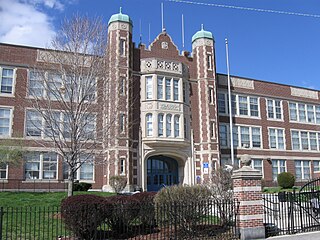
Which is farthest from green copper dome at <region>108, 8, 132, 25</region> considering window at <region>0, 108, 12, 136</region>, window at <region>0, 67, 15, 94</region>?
window at <region>0, 108, 12, 136</region>

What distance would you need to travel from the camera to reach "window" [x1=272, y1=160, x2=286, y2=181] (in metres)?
36.9

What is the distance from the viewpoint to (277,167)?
122 ft

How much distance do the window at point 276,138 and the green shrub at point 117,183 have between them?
63.0 ft

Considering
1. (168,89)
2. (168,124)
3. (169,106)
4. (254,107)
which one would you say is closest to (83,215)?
(168,124)

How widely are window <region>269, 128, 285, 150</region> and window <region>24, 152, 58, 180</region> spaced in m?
22.3

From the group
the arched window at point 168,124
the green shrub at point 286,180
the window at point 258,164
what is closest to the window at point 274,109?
the window at point 258,164

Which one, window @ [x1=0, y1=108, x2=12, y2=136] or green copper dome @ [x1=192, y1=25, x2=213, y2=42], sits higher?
green copper dome @ [x1=192, y1=25, x2=213, y2=42]

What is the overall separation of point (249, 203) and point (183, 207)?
2259 mm

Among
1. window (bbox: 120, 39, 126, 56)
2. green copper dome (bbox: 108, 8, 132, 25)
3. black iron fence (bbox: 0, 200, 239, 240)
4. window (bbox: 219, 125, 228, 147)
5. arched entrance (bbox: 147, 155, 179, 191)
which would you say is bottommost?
black iron fence (bbox: 0, 200, 239, 240)

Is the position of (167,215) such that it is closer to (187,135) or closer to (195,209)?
(195,209)

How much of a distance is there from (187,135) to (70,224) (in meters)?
20.4

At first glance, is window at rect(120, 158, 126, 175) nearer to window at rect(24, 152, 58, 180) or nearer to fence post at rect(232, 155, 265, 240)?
window at rect(24, 152, 58, 180)

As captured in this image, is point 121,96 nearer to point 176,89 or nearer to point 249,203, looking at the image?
point 176,89

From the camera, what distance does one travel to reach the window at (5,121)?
26672 millimetres
